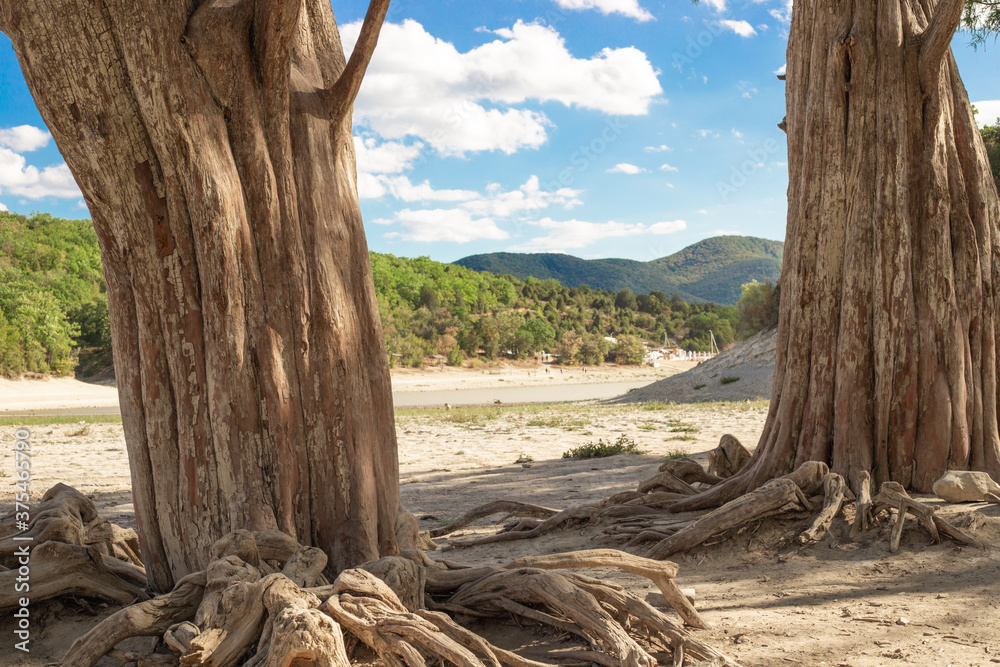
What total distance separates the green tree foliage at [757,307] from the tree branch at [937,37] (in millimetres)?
22514

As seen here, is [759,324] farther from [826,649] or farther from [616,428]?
[826,649]

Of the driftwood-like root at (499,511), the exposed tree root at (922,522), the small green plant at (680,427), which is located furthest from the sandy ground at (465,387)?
the exposed tree root at (922,522)

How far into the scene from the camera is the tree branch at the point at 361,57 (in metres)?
3.38

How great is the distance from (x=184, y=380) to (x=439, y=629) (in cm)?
161

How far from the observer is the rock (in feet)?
14.6

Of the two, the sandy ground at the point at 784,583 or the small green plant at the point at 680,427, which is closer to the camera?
the sandy ground at the point at 784,583

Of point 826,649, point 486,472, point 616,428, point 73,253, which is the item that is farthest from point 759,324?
point 73,253

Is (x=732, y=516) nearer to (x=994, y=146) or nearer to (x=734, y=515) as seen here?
(x=734, y=515)

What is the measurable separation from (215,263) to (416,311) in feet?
196

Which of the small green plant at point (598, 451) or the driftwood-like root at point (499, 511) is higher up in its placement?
the driftwood-like root at point (499, 511)

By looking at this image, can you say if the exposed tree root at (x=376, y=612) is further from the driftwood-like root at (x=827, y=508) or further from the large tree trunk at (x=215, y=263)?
the driftwood-like root at (x=827, y=508)

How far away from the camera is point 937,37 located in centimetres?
485

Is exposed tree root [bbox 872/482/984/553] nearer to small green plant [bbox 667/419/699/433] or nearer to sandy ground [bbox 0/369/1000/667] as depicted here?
sandy ground [bbox 0/369/1000/667]

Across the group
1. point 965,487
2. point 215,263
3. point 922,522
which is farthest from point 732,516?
point 215,263
